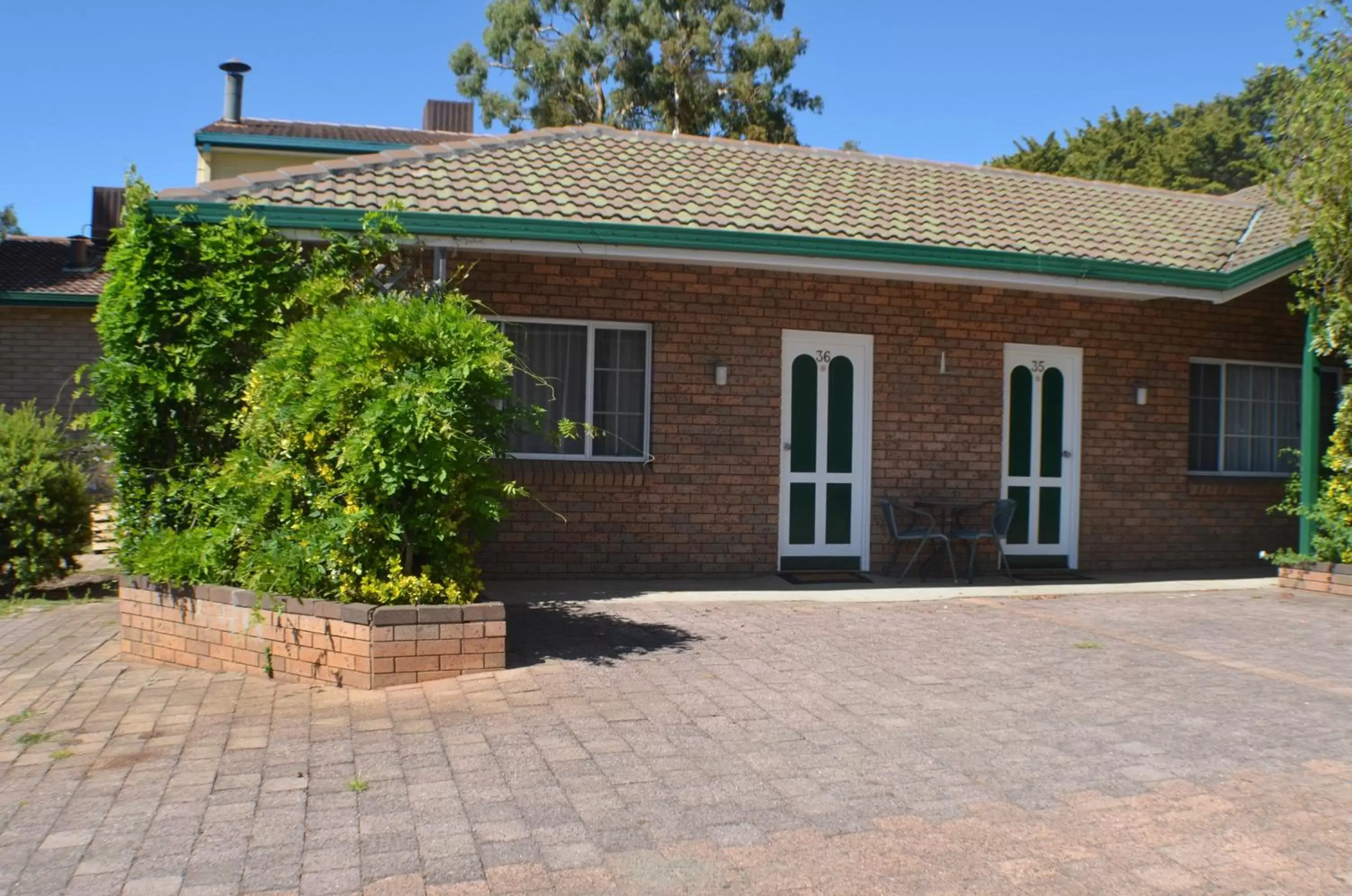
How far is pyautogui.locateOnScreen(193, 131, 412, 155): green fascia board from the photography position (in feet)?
61.3

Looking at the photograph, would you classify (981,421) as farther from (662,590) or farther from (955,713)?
(955,713)

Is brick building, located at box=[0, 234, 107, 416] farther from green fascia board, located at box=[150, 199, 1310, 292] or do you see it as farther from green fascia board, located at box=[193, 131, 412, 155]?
green fascia board, located at box=[150, 199, 1310, 292]

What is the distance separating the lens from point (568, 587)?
374 inches

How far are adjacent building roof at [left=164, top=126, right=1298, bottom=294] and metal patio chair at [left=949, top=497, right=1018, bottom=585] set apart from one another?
2.28m

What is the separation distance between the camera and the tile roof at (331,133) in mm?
20203

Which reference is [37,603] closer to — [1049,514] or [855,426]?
[855,426]

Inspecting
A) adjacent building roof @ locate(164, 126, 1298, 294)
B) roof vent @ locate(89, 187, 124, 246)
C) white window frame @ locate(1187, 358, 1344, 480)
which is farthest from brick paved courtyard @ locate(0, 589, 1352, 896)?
roof vent @ locate(89, 187, 124, 246)

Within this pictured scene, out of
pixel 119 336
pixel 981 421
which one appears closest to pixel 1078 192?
pixel 981 421

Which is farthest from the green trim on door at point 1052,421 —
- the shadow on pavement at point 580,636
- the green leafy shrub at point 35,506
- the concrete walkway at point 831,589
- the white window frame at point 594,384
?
the green leafy shrub at point 35,506

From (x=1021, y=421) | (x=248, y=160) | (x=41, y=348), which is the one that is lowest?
(x=1021, y=421)

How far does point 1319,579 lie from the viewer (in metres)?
10.4

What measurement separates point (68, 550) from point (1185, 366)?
1077cm

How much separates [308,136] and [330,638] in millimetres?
16642

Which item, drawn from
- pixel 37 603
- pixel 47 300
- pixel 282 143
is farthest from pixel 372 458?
pixel 47 300
